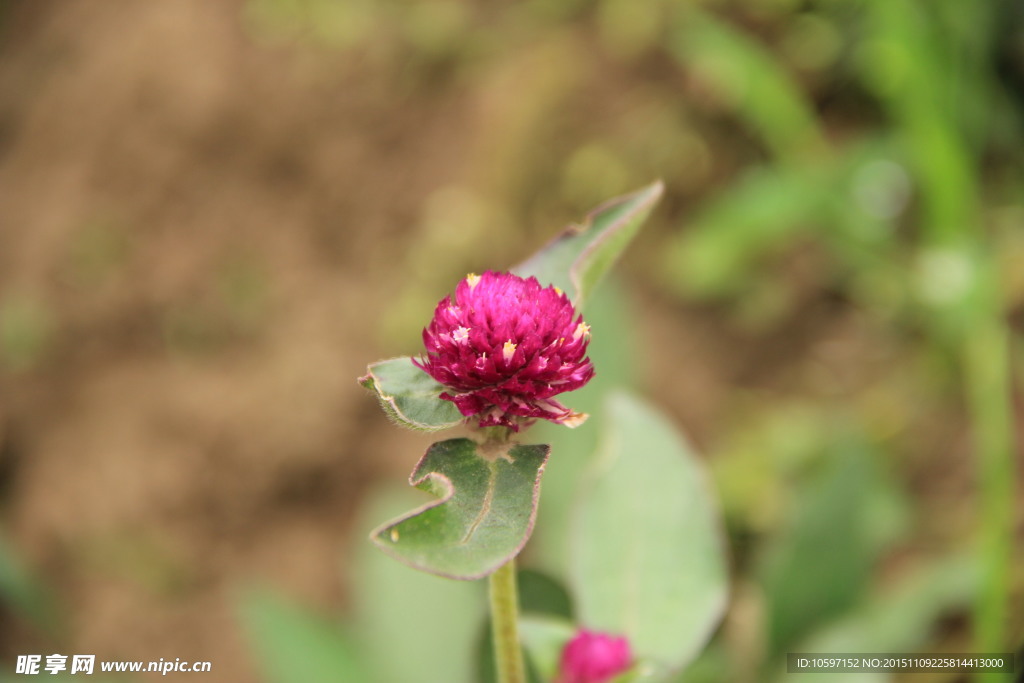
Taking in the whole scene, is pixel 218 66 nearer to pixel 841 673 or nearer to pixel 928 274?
pixel 928 274

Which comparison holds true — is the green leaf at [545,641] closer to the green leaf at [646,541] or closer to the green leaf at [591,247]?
the green leaf at [646,541]

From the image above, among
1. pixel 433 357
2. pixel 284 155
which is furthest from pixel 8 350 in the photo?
pixel 433 357

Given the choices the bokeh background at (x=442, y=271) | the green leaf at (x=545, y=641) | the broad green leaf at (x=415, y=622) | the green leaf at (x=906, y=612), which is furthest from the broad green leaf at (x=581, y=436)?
the green leaf at (x=545, y=641)

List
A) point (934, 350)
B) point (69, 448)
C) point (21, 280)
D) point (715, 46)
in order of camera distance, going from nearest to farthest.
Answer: point (934, 350) → point (715, 46) → point (69, 448) → point (21, 280)

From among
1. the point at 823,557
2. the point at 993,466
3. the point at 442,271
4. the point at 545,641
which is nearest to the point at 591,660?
the point at 545,641

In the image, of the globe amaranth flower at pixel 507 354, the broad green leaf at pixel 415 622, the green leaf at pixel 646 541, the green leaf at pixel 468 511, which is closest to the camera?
the green leaf at pixel 468 511

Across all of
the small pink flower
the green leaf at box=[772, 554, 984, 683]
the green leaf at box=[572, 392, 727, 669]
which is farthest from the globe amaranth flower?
the green leaf at box=[772, 554, 984, 683]
